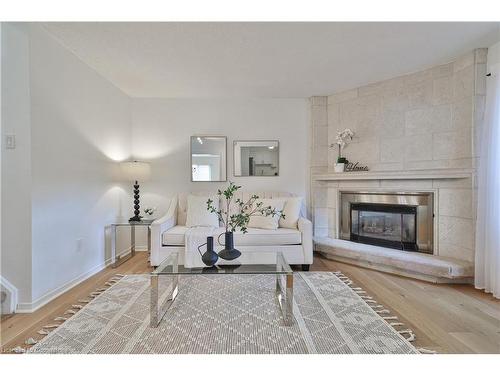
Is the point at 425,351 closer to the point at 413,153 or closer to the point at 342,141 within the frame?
the point at 413,153

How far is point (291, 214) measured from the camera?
3.09 metres

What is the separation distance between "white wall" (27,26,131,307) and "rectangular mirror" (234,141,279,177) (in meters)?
1.71

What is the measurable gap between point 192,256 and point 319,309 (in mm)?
1385

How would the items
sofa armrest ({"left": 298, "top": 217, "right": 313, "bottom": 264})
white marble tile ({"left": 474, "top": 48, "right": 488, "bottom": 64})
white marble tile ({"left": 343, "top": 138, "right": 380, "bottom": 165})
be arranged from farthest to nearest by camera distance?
white marble tile ({"left": 343, "top": 138, "right": 380, "bottom": 165}) < sofa armrest ({"left": 298, "top": 217, "right": 313, "bottom": 264}) < white marble tile ({"left": 474, "top": 48, "right": 488, "bottom": 64})

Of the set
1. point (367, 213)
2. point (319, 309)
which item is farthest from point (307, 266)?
point (367, 213)

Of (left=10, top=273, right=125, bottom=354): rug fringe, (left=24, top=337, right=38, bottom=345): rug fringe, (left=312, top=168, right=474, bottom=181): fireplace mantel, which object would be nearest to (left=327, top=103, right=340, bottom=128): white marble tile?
(left=312, top=168, right=474, bottom=181): fireplace mantel

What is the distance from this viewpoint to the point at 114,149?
319 cm

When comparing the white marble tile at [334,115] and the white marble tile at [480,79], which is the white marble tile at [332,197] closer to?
the white marble tile at [334,115]

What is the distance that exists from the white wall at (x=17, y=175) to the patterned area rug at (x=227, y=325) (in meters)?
0.63

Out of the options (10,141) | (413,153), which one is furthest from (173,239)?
(413,153)

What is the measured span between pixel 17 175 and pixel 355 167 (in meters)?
3.62

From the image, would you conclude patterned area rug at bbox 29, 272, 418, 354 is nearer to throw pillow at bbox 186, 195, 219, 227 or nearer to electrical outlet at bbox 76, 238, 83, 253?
electrical outlet at bbox 76, 238, 83, 253

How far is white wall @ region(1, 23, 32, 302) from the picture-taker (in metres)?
1.90
